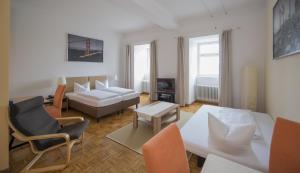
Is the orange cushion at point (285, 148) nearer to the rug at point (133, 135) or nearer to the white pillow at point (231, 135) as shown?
the white pillow at point (231, 135)

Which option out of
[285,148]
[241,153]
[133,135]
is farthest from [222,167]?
[133,135]

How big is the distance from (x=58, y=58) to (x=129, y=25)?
270 centimetres

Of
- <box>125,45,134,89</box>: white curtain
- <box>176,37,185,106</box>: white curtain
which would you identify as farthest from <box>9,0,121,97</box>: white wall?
<box>176,37,185,106</box>: white curtain

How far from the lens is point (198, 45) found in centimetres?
538

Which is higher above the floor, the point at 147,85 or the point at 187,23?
the point at 187,23

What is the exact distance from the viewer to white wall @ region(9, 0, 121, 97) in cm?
348

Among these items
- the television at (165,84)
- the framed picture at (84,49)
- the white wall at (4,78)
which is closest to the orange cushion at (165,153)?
the white wall at (4,78)

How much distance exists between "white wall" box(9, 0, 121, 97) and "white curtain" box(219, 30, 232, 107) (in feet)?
13.0

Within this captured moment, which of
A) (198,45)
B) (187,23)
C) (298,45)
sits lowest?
(298,45)

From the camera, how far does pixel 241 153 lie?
1454mm

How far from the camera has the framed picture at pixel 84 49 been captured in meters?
4.53

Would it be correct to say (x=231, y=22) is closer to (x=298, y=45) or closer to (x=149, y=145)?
(x=298, y=45)

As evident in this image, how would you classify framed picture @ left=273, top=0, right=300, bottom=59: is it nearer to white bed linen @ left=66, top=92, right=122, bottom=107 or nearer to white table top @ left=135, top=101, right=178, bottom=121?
white table top @ left=135, top=101, right=178, bottom=121

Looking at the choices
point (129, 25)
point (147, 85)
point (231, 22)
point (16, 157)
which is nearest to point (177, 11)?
point (231, 22)
